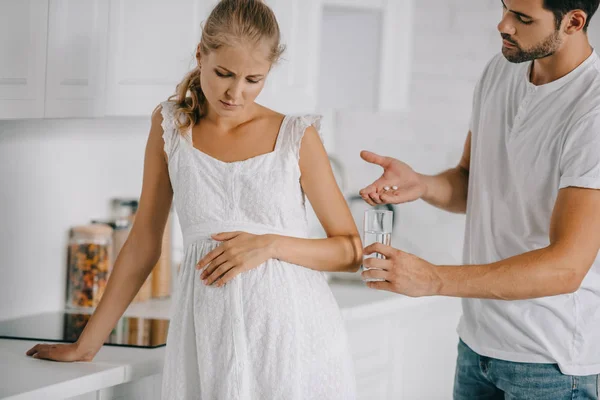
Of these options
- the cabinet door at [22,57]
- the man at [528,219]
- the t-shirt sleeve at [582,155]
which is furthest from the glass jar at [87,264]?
the t-shirt sleeve at [582,155]

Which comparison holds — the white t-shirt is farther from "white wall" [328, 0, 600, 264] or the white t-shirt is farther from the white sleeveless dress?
"white wall" [328, 0, 600, 264]

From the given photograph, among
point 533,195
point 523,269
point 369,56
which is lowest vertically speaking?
point 523,269

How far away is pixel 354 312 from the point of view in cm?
254

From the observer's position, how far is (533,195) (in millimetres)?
1739

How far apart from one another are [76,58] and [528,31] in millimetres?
993

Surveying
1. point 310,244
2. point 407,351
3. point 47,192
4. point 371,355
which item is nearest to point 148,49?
point 47,192

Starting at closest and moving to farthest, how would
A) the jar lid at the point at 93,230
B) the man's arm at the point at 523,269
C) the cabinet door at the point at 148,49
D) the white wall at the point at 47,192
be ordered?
the man's arm at the point at 523,269
the cabinet door at the point at 148,49
the white wall at the point at 47,192
the jar lid at the point at 93,230

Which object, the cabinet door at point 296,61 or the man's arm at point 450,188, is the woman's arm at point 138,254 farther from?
the cabinet door at point 296,61

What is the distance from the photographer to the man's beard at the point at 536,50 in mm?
1678

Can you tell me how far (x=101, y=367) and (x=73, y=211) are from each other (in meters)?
0.74

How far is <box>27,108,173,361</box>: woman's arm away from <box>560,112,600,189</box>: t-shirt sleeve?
792mm

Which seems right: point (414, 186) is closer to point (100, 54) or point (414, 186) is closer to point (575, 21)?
point (575, 21)

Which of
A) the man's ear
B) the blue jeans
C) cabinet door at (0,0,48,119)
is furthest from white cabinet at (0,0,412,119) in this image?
the blue jeans

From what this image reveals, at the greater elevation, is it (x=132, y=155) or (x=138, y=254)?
(x=132, y=155)
